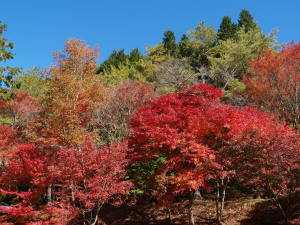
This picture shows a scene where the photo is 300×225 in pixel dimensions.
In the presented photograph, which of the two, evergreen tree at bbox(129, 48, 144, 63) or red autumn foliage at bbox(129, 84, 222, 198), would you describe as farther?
evergreen tree at bbox(129, 48, 144, 63)

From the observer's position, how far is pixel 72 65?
59.6 ft

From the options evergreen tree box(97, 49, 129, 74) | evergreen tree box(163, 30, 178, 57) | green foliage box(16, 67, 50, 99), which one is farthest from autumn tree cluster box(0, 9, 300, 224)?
evergreen tree box(97, 49, 129, 74)

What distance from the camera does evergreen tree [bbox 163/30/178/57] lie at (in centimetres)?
4296

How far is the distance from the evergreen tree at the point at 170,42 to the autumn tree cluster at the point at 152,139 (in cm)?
1254

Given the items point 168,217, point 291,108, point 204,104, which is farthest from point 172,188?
point 291,108

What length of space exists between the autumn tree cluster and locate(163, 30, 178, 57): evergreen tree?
494 inches

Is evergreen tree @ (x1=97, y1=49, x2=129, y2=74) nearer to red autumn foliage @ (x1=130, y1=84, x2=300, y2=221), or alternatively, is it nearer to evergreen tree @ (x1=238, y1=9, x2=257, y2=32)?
evergreen tree @ (x1=238, y1=9, x2=257, y2=32)

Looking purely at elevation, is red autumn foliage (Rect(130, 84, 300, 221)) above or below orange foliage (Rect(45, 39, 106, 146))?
below

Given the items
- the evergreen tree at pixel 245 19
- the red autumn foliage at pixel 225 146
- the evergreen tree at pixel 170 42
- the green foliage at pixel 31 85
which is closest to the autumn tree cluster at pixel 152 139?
the red autumn foliage at pixel 225 146

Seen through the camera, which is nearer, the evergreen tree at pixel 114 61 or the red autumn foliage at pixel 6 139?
the red autumn foliage at pixel 6 139

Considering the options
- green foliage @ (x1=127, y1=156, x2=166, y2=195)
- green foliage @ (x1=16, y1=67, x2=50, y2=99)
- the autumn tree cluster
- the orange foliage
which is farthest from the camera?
green foliage @ (x1=16, y1=67, x2=50, y2=99)

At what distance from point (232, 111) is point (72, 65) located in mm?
12865

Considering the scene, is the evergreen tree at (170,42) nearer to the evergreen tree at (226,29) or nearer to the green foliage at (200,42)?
the green foliage at (200,42)

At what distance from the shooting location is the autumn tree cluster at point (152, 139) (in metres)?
9.90
